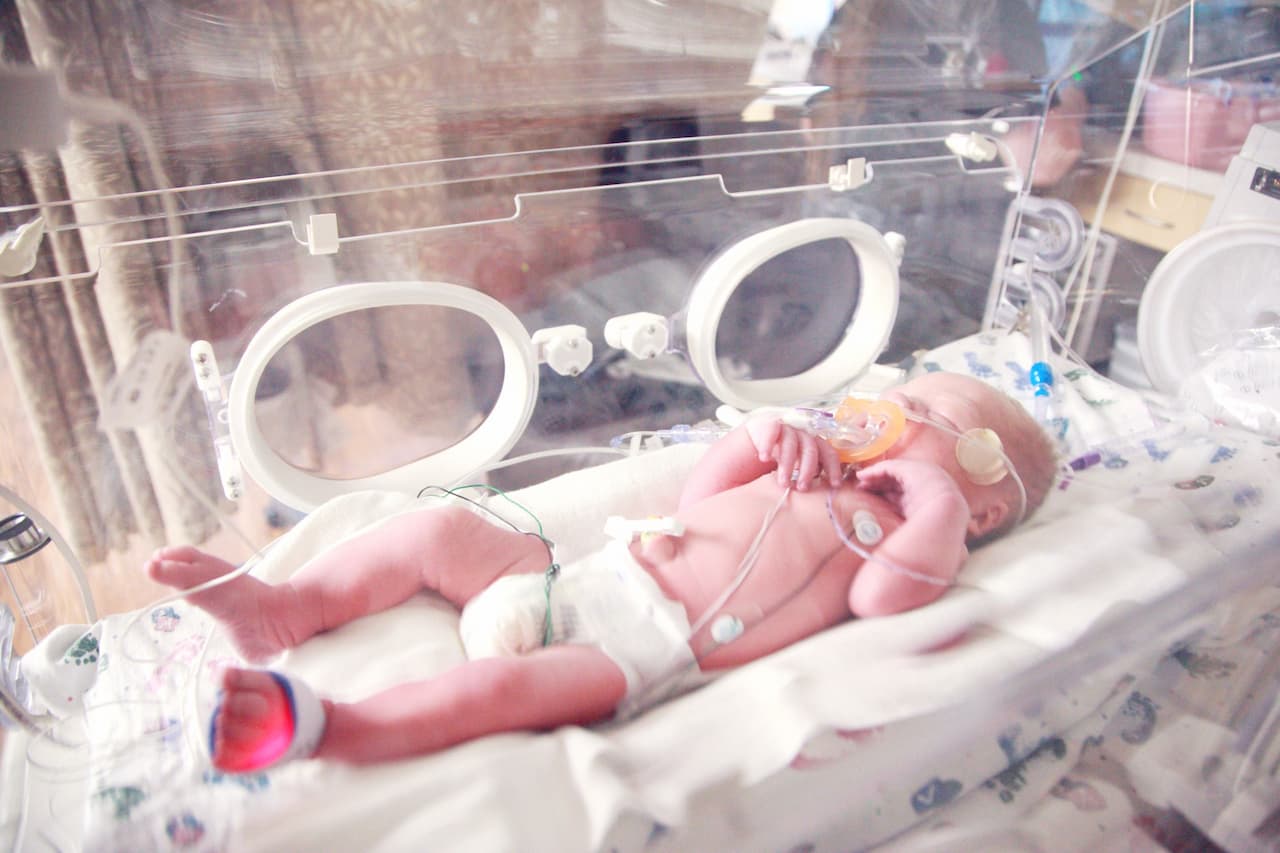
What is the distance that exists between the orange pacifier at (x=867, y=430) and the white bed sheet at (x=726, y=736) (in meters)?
0.18

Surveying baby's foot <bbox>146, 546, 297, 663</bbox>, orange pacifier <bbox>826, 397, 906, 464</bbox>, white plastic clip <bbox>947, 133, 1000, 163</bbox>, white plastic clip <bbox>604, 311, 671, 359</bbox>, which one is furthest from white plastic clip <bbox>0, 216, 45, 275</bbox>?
white plastic clip <bbox>947, 133, 1000, 163</bbox>

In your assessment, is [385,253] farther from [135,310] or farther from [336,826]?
[336,826]

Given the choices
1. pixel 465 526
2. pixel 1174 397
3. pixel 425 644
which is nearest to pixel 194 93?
pixel 465 526

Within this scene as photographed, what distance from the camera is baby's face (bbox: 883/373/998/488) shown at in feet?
3.52

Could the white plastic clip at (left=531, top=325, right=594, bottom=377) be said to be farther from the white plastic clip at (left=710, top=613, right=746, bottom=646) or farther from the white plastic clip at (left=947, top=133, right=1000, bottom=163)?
the white plastic clip at (left=947, top=133, right=1000, bottom=163)

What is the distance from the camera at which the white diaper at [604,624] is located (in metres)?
0.86

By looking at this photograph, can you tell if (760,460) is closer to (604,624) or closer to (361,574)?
(604,624)

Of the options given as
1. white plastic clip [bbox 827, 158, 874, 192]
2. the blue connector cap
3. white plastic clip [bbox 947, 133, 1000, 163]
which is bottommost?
the blue connector cap

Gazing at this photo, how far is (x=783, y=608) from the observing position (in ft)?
3.10

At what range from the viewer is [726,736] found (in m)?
0.75

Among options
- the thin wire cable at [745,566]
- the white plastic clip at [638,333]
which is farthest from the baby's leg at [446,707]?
the white plastic clip at [638,333]

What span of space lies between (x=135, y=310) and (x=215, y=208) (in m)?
0.15

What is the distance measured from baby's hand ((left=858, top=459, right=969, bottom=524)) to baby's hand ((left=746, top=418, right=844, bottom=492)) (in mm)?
43

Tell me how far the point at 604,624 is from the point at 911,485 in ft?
1.32
